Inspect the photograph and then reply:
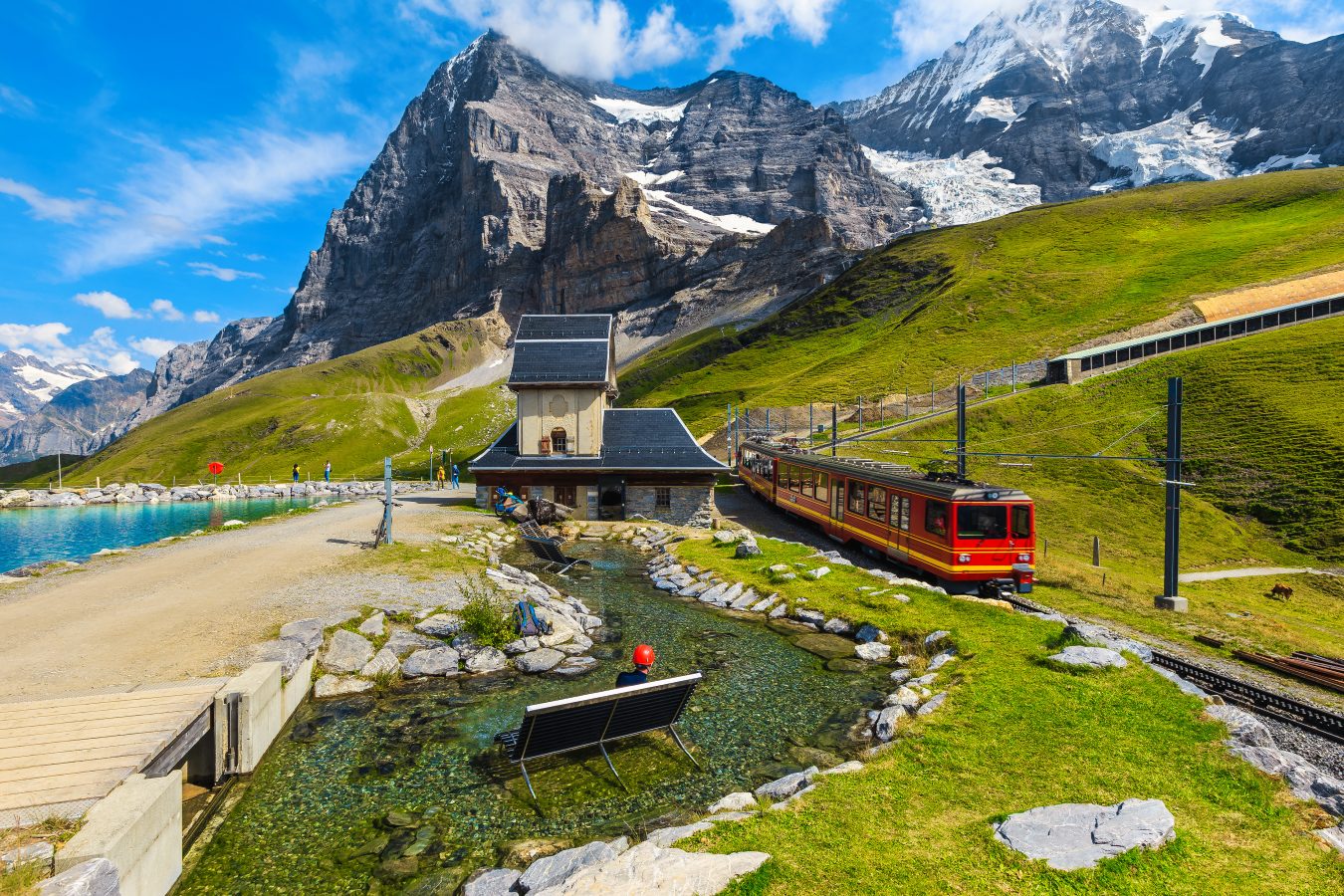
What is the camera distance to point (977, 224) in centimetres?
13775

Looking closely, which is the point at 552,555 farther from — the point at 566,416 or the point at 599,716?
the point at 599,716

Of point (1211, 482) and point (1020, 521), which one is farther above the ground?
point (1211, 482)

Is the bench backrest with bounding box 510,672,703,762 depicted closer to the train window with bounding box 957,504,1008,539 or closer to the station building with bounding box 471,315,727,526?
the train window with bounding box 957,504,1008,539

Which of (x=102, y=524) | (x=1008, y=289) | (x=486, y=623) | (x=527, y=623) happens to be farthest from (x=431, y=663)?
(x=1008, y=289)

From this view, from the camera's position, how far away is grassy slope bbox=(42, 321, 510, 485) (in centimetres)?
12275

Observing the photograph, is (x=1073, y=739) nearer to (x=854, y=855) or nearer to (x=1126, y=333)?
(x=854, y=855)

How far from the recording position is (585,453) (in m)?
42.5

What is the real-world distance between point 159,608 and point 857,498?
83.0 feet

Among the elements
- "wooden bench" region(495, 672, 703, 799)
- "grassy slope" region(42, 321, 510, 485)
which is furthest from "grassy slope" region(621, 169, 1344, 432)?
"wooden bench" region(495, 672, 703, 799)

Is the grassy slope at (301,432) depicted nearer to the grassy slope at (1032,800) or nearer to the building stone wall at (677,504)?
the building stone wall at (677,504)

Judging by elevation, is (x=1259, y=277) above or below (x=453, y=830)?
above

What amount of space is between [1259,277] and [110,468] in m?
194

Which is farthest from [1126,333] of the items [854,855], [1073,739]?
[854,855]

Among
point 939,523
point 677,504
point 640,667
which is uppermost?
point 939,523
